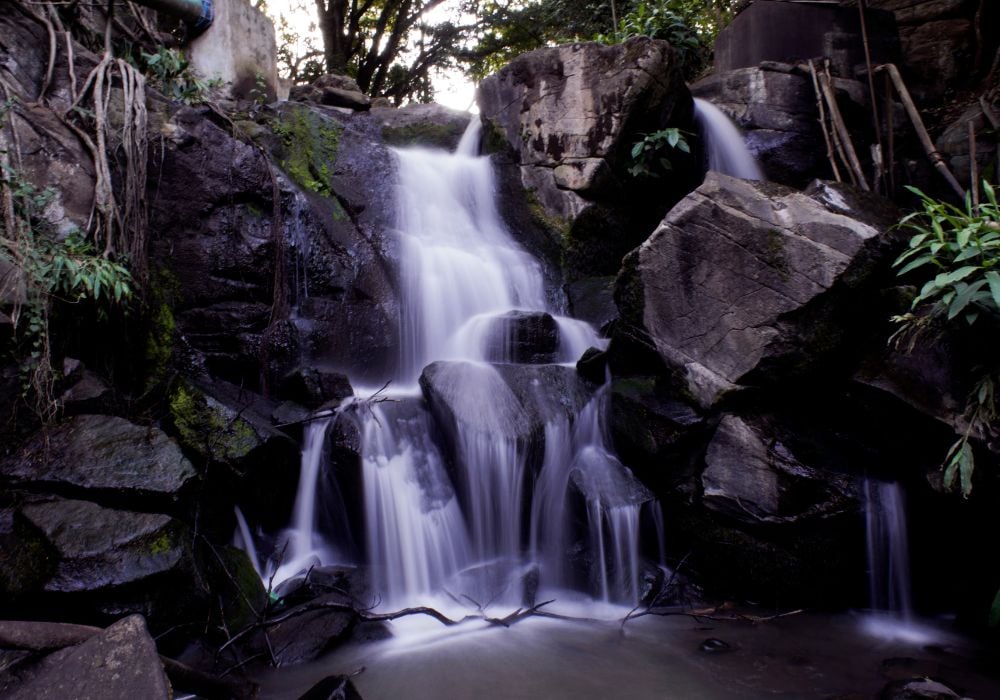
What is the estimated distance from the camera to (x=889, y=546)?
432 cm

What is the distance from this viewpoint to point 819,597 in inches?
172

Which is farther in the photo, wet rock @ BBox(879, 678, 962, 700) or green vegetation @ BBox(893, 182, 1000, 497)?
green vegetation @ BBox(893, 182, 1000, 497)

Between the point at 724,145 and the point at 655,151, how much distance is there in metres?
1.01

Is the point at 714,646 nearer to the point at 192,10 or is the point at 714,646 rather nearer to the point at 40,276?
the point at 40,276

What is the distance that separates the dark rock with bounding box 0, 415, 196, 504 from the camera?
3549mm

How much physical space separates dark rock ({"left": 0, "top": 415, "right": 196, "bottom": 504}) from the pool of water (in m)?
1.31

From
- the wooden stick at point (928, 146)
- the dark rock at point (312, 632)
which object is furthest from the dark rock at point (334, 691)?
the wooden stick at point (928, 146)

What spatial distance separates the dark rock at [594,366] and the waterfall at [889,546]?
2265 millimetres

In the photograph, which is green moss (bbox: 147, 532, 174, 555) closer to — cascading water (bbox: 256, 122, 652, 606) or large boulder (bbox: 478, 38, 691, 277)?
cascading water (bbox: 256, 122, 652, 606)

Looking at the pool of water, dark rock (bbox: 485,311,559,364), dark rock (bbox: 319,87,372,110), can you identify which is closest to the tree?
dark rock (bbox: 319,87,372,110)

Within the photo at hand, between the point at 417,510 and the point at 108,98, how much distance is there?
14.5ft

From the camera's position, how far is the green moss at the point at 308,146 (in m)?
7.07

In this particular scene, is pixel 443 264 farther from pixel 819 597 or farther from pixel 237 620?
pixel 819 597

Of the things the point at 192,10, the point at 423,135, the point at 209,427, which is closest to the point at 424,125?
the point at 423,135
